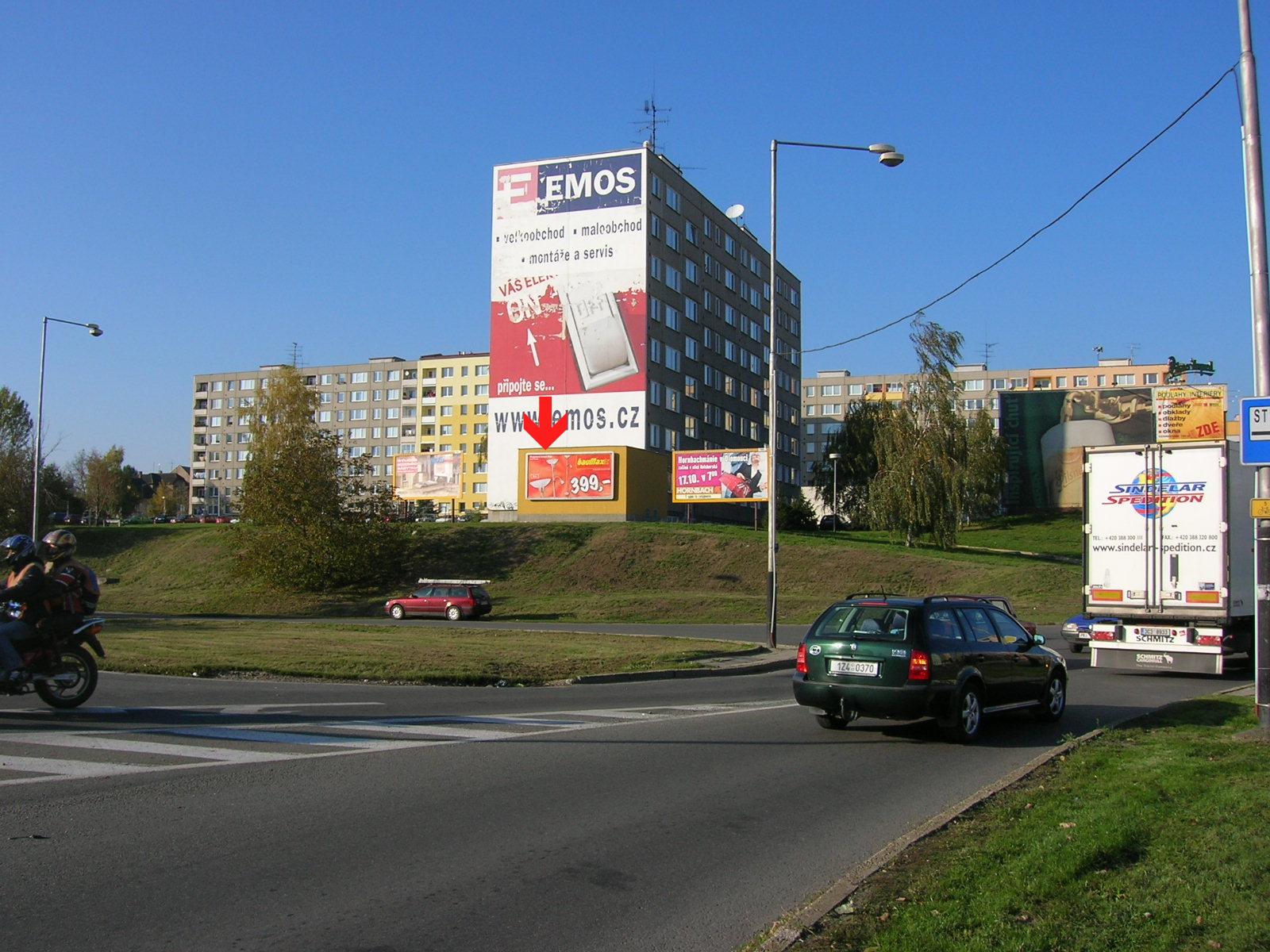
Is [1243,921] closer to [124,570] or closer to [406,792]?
[406,792]

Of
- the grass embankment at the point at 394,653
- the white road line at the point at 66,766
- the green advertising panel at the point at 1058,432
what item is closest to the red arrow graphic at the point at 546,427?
the green advertising panel at the point at 1058,432

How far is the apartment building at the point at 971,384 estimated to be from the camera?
138 meters

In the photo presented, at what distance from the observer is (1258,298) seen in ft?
37.0

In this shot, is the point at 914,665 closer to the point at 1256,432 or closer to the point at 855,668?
the point at 855,668

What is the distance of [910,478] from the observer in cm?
5719

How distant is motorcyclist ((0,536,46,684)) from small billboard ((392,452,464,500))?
6392 centimetres

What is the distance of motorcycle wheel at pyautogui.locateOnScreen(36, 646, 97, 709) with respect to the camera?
11750 mm

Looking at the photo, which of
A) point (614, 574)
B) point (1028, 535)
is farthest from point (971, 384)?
point (614, 574)

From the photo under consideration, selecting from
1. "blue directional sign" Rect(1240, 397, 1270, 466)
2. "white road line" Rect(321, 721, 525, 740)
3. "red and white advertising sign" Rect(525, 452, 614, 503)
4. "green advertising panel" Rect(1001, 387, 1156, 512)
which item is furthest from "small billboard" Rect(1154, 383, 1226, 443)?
"white road line" Rect(321, 721, 525, 740)

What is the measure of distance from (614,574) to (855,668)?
4210cm

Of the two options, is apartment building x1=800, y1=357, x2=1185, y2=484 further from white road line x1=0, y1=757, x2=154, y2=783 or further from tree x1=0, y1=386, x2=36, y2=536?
white road line x1=0, y1=757, x2=154, y2=783

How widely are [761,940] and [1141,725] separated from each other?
8.86 meters

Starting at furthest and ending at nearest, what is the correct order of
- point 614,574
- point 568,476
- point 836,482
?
point 836,482
point 568,476
point 614,574

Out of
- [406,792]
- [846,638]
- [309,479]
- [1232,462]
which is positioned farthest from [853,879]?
[309,479]
